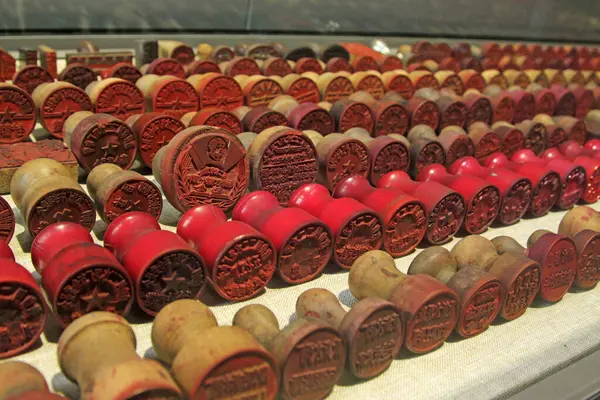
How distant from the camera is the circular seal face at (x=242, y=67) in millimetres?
3602

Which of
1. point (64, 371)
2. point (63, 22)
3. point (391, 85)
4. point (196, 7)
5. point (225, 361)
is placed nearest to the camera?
point (225, 361)

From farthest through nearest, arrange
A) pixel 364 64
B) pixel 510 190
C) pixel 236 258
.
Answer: pixel 364 64
pixel 510 190
pixel 236 258

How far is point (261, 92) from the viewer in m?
3.25

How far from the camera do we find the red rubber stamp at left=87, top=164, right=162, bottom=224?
205cm

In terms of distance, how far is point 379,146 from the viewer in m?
2.58

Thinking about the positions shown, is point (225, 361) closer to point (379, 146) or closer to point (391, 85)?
point (379, 146)

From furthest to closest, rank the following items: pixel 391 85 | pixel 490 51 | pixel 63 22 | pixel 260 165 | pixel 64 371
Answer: pixel 490 51 → pixel 63 22 → pixel 391 85 → pixel 260 165 → pixel 64 371

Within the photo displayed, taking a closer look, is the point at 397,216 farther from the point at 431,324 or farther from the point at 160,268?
the point at 160,268

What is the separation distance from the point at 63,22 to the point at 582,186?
3.31 metres

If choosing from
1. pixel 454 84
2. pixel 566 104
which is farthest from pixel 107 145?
pixel 566 104

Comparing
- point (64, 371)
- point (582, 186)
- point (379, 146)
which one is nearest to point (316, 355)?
point (64, 371)

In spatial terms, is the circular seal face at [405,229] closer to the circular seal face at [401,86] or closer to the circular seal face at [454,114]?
the circular seal face at [454,114]

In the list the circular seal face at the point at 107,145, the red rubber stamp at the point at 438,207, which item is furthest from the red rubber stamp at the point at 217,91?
the red rubber stamp at the point at 438,207

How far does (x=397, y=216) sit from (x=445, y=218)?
0.24m
